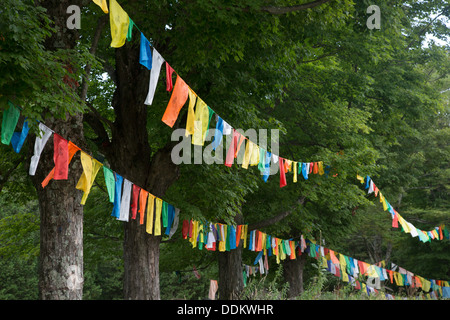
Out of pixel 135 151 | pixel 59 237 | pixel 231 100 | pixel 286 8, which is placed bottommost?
pixel 59 237

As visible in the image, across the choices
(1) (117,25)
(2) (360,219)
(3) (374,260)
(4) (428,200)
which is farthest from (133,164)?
(3) (374,260)

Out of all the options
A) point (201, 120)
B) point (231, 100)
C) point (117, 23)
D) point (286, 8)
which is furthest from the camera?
point (231, 100)

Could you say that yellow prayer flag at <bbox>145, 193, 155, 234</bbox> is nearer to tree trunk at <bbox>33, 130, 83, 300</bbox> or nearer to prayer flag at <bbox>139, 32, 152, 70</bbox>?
tree trunk at <bbox>33, 130, 83, 300</bbox>

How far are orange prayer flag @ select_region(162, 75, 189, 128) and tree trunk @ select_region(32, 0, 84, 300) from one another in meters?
1.87

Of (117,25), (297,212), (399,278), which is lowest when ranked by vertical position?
(399,278)

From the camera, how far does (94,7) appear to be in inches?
349

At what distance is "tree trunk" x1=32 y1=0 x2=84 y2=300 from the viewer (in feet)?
22.0

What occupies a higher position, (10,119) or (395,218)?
(10,119)

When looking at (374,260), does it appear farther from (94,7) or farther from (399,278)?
(94,7)

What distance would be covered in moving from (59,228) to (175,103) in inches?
97.4

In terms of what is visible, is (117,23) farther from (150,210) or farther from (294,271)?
(294,271)

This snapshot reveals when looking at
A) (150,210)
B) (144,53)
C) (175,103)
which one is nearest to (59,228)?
(150,210)

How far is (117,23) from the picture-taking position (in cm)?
516
